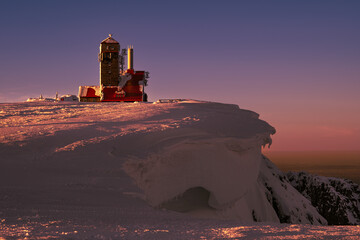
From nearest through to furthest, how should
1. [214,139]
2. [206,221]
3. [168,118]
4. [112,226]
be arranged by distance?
[112,226]
[206,221]
[214,139]
[168,118]

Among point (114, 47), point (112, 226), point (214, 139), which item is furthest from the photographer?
point (114, 47)

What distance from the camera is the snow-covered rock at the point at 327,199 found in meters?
21.9

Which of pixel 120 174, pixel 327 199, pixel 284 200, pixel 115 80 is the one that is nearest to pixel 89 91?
pixel 115 80

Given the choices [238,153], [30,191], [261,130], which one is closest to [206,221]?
[30,191]

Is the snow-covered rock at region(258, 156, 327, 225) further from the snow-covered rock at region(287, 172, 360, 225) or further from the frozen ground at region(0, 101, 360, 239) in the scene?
the frozen ground at region(0, 101, 360, 239)

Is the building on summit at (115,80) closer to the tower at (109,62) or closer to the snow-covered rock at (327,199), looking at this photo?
the tower at (109,62)

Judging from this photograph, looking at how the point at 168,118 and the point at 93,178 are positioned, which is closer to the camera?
the point at 93,178

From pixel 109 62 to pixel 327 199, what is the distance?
17.7 m

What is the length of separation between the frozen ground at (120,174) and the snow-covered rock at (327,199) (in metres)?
13.8

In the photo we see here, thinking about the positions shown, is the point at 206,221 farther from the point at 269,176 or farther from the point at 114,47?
the point at 114,47

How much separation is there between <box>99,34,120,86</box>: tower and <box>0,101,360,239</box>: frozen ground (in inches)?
660

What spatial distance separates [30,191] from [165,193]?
263 centimetres

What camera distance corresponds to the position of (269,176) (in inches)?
675

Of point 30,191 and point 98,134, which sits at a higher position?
point 98,134
